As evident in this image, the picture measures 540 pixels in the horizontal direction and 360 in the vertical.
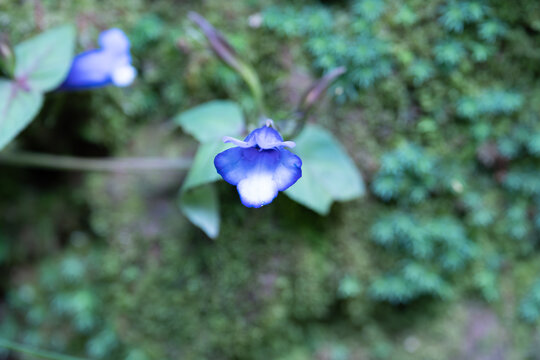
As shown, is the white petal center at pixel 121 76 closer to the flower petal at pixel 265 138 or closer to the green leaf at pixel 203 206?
the green leaf at pixel 203 206

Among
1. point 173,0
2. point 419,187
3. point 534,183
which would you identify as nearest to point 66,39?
point 173,0

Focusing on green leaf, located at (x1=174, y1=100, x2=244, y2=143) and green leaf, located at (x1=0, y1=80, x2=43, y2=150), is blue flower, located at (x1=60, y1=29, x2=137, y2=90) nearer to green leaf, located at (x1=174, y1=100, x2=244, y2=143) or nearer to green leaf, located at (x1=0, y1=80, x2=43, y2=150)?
green leaf, located at (x1=0, y1=80, x2=43, y2=150)

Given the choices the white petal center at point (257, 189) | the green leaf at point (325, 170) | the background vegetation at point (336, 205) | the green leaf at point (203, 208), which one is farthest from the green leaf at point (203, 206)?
the white petal center at point (257, 189)

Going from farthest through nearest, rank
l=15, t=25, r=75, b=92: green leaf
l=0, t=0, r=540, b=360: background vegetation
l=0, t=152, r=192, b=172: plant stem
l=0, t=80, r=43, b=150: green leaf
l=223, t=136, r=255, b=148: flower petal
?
l=0, t=152, r=192, b=172: plant stem → l=0, t=0, r=540, b=360: background vegetation → l=15, t=25, r=75, b=92: green leaf → l=0, t=80, r=43, b=150: green leaf → l=223, t=136, r=255, b=148: flower petal

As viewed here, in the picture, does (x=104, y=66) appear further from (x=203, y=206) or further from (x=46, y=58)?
(x=203, y=206)

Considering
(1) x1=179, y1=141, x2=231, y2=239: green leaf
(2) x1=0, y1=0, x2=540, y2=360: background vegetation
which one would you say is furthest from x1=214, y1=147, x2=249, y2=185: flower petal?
(2) x1=0, y1=0, x2=540, y2=360: background vegetation
